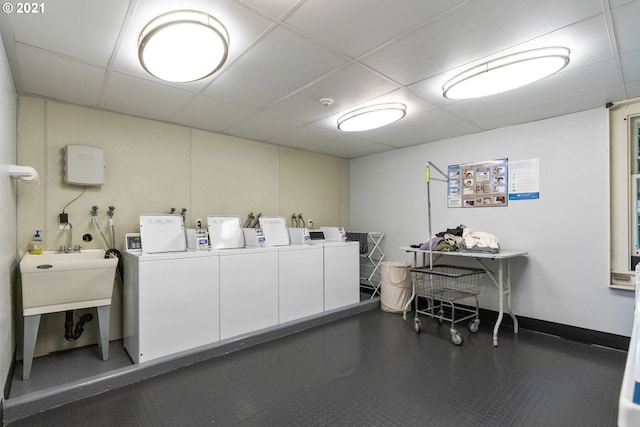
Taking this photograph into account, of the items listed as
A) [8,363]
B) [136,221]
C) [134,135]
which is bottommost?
[8,363]

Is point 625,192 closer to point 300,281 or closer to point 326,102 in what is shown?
point 326,102

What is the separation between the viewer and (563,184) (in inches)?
129

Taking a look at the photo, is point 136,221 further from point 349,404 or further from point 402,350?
point 402,350

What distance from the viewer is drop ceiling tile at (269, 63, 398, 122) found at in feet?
7.92

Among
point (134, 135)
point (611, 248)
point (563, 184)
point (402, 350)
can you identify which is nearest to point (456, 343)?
point (402, 350)

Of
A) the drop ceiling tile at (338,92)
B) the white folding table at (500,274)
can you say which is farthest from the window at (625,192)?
the drop ceiling tile at (338,92)

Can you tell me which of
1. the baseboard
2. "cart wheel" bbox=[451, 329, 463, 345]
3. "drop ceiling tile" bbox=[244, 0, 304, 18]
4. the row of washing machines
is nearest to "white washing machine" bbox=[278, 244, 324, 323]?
the row of washing machines

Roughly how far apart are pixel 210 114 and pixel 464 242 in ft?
10.4

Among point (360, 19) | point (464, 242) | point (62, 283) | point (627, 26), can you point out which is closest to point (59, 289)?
point (62, 283)

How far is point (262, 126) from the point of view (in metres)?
3.65

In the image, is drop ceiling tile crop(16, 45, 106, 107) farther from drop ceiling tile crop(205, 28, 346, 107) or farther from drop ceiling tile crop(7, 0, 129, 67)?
drop ceiling tile crop(205, 28, 346, 107)

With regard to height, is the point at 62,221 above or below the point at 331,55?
below

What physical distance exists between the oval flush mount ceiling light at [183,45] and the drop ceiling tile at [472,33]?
3.30 feet

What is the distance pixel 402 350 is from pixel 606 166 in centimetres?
270
